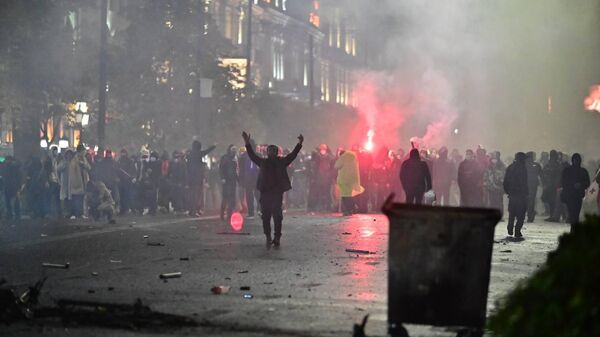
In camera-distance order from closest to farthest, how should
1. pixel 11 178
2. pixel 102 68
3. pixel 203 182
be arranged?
pixel 11 178
pixel 203 182
pixel 102 68

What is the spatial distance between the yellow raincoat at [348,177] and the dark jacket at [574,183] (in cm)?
732

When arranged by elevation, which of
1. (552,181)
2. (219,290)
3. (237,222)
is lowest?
(219,290)

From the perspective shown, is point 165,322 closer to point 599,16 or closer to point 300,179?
point 300,179

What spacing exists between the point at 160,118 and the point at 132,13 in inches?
162

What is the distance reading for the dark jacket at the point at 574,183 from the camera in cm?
2047

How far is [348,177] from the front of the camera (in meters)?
27.0

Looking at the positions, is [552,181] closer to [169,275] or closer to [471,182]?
[471,182]

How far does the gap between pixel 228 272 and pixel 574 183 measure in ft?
31.4

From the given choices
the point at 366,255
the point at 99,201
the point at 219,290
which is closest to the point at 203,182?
the point at 99,201

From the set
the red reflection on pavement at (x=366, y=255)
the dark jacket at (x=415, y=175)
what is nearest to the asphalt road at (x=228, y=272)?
the red reflection on pavement at (x=366, y=255)

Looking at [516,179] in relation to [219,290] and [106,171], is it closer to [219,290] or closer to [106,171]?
[219,290]

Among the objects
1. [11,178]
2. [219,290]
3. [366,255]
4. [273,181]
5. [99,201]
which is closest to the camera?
[219,290]

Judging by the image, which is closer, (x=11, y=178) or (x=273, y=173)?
(x=273, y=173)

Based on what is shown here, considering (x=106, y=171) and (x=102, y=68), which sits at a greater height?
(x=102, y=68)
